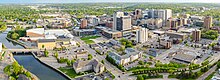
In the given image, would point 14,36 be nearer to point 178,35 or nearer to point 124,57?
point 124,57

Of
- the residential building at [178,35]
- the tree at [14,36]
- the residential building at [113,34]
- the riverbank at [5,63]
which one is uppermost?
the riverbank at [5,63]

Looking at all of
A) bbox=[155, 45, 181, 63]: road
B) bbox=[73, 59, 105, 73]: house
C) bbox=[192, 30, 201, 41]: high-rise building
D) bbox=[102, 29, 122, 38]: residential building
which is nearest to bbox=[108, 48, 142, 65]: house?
bbox=[155, 45, 181, 63]: road

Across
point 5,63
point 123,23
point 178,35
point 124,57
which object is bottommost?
point 178,35

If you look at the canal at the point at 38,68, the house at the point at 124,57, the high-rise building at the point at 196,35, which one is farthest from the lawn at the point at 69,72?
the high-rise building at the point at 196,35

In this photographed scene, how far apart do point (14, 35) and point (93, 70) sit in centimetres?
1899

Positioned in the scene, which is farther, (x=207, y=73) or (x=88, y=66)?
(x=88, y=66)

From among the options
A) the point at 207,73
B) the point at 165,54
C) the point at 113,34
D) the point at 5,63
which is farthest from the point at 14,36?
the point at 207,73

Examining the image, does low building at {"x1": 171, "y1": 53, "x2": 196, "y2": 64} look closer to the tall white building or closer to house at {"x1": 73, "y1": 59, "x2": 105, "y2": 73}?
house at {"x1": 73, "y1": 59, "x2": 105, "y2": 73}

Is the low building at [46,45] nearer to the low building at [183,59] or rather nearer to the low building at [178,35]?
the low building at [183,59]

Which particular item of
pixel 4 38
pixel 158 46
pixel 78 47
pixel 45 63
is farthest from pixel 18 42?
pixel 158 46

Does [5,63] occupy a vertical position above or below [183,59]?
above

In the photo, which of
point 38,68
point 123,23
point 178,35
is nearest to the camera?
point 38,68

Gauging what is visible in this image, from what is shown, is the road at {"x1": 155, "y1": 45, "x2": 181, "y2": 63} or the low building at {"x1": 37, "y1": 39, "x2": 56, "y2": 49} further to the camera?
the low building at {"x1": 37, "y1": 39, "x2": 56, "y2": 49}

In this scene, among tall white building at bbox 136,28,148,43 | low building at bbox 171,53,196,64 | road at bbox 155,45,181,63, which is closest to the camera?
low building at bbox 171,53,196,64
